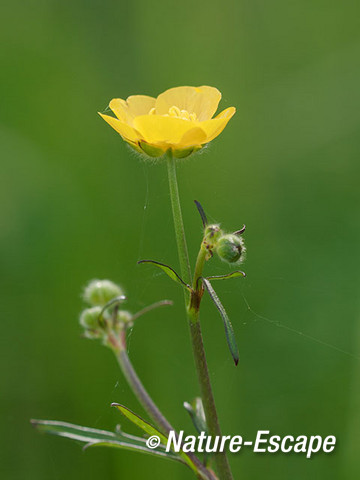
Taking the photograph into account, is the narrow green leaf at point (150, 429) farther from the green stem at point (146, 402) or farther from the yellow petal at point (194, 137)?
the yellow petal at point (194, 137)

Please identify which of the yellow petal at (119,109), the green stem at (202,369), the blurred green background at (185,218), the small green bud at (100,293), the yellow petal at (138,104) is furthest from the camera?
the blurred green background at (185,218)

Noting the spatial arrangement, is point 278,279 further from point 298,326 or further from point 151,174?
point 151,174

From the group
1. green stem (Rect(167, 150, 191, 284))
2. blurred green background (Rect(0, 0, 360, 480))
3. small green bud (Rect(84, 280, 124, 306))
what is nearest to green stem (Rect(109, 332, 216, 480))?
small green bud (Rect(84, 280, 124, 306))

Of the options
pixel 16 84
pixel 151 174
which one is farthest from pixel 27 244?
pixel 16 84

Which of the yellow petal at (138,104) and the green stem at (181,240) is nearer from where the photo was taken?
the green stem at (181,240)

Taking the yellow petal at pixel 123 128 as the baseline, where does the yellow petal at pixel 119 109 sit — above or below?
above

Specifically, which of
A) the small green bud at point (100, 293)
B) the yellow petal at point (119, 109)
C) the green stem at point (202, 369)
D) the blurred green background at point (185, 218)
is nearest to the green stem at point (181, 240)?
Result: the green stem at point (202, 369)

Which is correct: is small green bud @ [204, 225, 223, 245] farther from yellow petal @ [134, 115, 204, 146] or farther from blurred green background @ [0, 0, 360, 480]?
blurred green background @ [0, 0, 360, 480]
